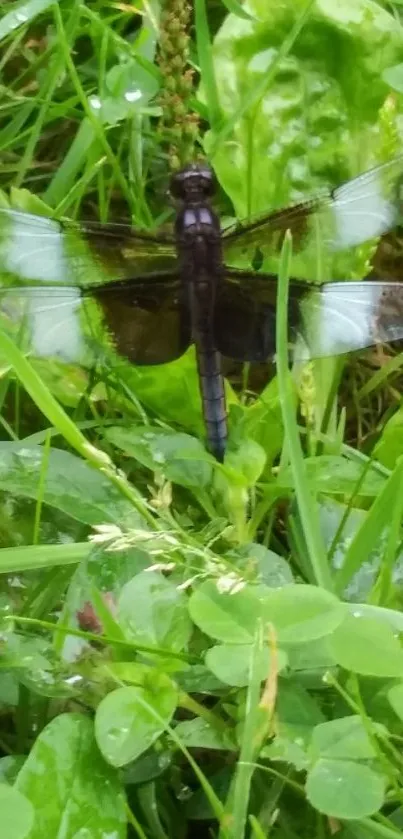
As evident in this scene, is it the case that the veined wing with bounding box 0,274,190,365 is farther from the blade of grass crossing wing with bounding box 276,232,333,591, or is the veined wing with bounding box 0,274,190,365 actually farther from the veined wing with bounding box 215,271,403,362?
the blade of grass crossing wing with bounding box 276,232,333,591

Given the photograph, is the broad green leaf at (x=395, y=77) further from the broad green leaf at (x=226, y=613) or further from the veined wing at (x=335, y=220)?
the broad green leaf at (x=226, y=613)

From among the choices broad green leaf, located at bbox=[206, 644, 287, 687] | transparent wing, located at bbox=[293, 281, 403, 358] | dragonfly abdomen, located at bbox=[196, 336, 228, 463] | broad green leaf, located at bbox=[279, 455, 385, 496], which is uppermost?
transparent wing, located at bbox=[293, 281, 403, 358]

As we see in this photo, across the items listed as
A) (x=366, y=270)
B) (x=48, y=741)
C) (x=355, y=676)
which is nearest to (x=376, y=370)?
(x=366, y=270)

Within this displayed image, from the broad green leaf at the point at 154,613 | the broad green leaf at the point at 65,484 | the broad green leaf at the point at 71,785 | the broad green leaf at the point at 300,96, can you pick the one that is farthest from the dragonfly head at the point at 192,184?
the broad green leaf at the point at 71,785

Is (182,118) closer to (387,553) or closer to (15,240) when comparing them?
(15,240)

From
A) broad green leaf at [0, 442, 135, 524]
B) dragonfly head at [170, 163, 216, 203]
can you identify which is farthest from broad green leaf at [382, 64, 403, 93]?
broad green leaf at [0, 442, 135, 524]

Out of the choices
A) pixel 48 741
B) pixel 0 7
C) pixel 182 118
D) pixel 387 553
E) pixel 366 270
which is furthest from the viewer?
pixel 0 7

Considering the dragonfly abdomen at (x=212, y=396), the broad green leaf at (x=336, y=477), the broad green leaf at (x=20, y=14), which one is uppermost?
the broad green leaf at (x=20, y=14)

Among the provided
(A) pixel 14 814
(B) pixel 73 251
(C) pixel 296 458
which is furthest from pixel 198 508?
(A) pixel 14 814
